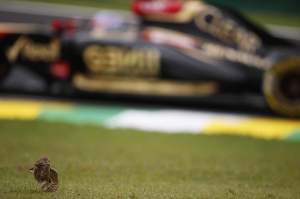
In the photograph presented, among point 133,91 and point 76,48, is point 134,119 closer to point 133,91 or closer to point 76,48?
point 133,91

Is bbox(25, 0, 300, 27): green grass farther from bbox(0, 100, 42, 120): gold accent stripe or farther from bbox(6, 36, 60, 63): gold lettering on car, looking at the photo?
bbox(0, 100, 42, 120): gold accent stripe

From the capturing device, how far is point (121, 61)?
9.91 metres

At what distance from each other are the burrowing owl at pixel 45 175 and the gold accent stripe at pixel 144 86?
4.86 metres

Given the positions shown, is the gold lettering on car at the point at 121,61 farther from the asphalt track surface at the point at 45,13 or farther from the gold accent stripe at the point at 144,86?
the asphalt track surface at the point at 45,13

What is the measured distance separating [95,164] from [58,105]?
3.58 m

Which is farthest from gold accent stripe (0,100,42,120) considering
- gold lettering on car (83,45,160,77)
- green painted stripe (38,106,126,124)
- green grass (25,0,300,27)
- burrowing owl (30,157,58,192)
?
green grass (25,0,300,27)

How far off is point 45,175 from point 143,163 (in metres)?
1.95

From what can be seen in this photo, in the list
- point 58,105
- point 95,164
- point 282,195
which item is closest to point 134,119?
point 58,105

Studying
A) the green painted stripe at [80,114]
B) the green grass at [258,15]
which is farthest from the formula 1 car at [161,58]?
the green grass at [258,15]

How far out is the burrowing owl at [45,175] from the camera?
5.02 m

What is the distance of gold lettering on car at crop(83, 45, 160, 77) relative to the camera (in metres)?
9.84

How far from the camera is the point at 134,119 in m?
9.57

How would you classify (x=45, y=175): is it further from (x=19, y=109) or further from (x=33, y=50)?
(x=33, y=50)

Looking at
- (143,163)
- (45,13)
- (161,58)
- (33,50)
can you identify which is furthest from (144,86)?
(45,13)
